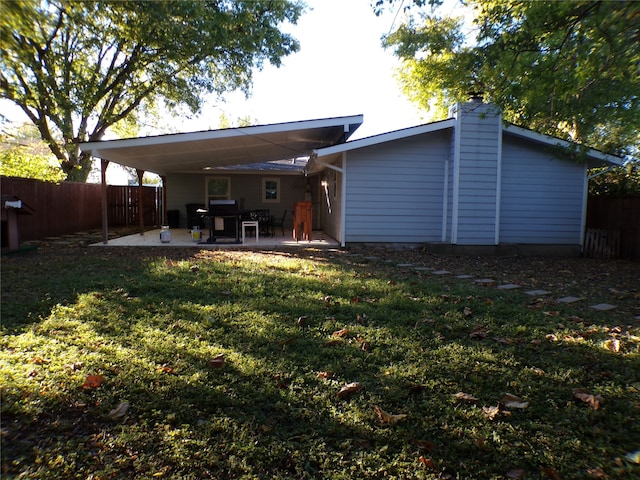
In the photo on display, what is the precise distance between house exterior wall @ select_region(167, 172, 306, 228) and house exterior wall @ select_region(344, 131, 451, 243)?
6.93 metres

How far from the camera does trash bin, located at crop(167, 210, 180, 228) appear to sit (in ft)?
53.1

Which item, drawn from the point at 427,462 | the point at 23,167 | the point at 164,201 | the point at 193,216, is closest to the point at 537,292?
the point at 427,462

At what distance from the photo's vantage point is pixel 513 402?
2.54 meters

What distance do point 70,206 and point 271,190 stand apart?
7.23 metres

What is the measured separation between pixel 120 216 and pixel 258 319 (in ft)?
52.6

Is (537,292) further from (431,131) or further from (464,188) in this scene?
(431,131)

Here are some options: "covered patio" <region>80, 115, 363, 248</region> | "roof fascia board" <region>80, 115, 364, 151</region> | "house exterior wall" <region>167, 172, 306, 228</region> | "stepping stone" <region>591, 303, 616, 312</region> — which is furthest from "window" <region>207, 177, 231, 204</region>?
"stepping stone" <region>591, 303, 616, 312</region>

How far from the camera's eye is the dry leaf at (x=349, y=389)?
2.62 meters

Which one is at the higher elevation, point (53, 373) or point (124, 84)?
point (124, 84)

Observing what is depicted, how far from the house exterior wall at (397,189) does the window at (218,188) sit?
7.82 m

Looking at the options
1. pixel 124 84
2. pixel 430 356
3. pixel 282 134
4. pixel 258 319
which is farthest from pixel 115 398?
pixel 124 84

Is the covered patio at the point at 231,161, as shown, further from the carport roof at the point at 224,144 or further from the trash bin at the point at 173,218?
the trash bin at the point at 173,218

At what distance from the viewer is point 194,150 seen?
1078 cm

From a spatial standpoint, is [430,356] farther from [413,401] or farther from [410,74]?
[410,74]
